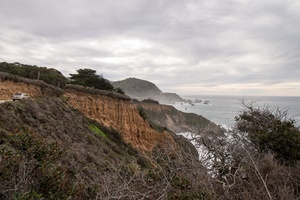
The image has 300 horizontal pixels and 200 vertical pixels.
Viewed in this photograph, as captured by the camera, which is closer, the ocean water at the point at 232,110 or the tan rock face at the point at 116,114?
the ocean water at the point at 232,110

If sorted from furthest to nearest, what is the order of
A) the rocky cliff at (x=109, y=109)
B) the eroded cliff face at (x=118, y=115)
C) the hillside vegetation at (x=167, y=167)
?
1. the eroded cliff face at (x=118, y=115)
2. the rocky cliff at (x=109, y=109)
3. the hillside vegetation at (x=167, y=167)

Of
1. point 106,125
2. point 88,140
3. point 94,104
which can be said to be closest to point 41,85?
point 94,104

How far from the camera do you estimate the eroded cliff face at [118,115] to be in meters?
21.2

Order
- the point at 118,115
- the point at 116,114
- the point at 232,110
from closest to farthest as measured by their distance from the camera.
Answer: the point at 116,114 < the point at 118,115 < the point at 232,110

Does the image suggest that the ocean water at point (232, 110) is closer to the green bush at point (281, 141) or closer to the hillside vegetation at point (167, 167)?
the green bush at point (281, 141)

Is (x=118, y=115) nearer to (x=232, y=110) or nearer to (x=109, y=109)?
(x=109, y=109)

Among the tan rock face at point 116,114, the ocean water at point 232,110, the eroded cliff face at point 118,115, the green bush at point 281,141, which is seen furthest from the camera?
the eroded cliff face at point 118,115

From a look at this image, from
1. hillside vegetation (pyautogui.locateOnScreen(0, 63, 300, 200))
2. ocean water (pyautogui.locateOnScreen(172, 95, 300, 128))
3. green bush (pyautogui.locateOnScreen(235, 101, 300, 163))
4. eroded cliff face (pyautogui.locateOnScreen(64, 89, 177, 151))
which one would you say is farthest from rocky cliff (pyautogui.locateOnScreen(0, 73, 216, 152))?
green bush (pyautogui.locateOnScreen(235, 101, 300, 163))

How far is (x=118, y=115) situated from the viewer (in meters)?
23.6

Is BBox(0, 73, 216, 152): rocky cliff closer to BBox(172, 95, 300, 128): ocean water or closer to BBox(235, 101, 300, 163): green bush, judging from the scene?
BBox(172, 95, 300, 128): ocean water

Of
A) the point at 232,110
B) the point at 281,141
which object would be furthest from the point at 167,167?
the point at 232,110

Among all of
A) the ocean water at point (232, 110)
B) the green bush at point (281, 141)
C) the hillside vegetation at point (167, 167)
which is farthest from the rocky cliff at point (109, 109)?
the green bush at point (281, 141)

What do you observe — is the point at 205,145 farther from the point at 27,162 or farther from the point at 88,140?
the point at 88,140

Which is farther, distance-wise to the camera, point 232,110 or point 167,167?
point 232,110
